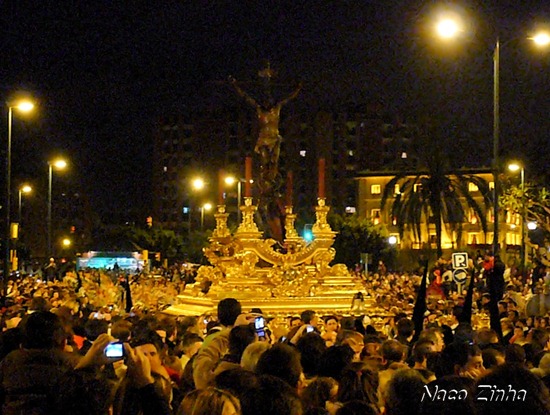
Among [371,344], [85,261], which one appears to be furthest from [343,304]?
[85,261]

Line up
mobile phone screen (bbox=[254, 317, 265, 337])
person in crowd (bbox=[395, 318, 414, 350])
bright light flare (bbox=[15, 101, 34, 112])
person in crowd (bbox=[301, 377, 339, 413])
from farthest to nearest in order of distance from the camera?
bright light flare (bbox=[15, 101, 34, 112]) → person in crowd (bbox=[395, 318, 414, 350]) → mobile phone screen (bbox=[254, 317, 265, 337]) → person in crowd (bbox=[301, 377, 339, 413])

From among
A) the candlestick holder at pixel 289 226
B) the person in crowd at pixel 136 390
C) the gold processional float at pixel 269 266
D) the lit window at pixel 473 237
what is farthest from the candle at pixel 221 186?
the lit window at pixel 473 237

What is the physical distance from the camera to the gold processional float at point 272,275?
2342 cm

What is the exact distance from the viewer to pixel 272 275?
24094 millimetres

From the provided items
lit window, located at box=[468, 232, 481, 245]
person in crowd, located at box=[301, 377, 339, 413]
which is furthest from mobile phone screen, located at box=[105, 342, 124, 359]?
lit window, located at box=[468, 232, 481, 245]

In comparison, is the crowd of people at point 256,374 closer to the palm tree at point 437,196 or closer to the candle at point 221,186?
the candle at point 221,186

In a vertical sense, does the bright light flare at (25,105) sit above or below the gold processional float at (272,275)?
above

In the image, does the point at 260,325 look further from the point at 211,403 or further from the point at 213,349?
the point at 211,403

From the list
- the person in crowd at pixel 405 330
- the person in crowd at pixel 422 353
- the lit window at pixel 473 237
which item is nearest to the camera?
the person in crowd at pixel 422 353

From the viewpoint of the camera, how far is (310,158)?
154 meters

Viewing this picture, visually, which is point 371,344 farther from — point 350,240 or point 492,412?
point 350,240

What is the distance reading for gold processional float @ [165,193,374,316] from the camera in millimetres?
23422

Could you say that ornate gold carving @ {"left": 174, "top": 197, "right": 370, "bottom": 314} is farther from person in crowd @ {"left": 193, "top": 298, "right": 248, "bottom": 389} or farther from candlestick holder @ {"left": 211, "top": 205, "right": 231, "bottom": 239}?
person in crowd @ {"left": 193, "top": 298, "right": 248, "bottom": 389}

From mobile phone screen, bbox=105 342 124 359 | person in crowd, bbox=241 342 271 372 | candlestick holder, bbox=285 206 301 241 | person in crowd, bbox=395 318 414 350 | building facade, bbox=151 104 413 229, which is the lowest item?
person in crowd, bbox=395 318 414 350
